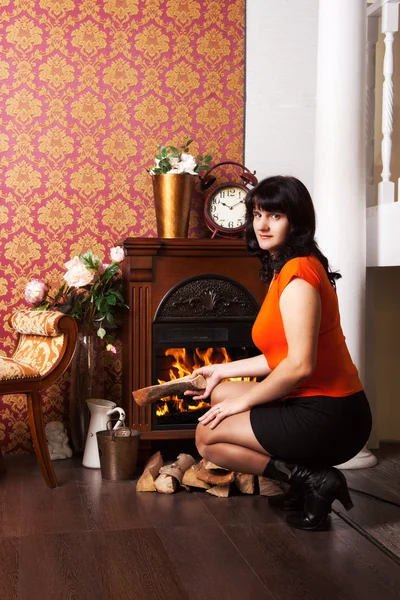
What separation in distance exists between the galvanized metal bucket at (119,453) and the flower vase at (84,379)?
453 millimetres

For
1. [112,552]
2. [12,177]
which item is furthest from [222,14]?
[112,552]

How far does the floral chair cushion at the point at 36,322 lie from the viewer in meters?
3.21

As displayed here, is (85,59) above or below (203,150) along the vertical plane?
above

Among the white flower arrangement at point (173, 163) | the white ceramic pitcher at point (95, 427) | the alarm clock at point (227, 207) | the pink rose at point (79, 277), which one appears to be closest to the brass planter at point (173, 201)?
the white flower arrangement at point (173, 163)

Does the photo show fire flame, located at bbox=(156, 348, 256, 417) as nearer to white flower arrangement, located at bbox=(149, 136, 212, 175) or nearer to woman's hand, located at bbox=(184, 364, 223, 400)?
woman's hand, located at bbox=(184, 364, 223, 400)

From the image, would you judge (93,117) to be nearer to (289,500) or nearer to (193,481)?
(193,481)

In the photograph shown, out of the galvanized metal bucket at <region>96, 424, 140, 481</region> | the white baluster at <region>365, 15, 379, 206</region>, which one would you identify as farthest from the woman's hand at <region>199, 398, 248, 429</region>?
the white baluster at <region>365, 15, 379, 206</region>

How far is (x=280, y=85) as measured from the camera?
13.5 feet

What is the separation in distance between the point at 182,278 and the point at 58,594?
1.81 metres

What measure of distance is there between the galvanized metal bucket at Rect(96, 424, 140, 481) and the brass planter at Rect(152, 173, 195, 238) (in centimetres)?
101

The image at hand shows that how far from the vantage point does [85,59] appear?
391 cm

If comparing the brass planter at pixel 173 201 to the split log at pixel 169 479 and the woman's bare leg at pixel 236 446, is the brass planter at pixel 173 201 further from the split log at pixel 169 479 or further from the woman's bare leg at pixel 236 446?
the woman's bare leg at pixel 236 446

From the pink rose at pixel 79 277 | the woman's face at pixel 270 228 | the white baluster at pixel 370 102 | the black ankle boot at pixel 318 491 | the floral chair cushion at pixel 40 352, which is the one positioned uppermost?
the white baluster at pixel 370 102

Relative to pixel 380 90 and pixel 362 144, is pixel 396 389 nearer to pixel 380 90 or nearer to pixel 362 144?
pixel 362 144
